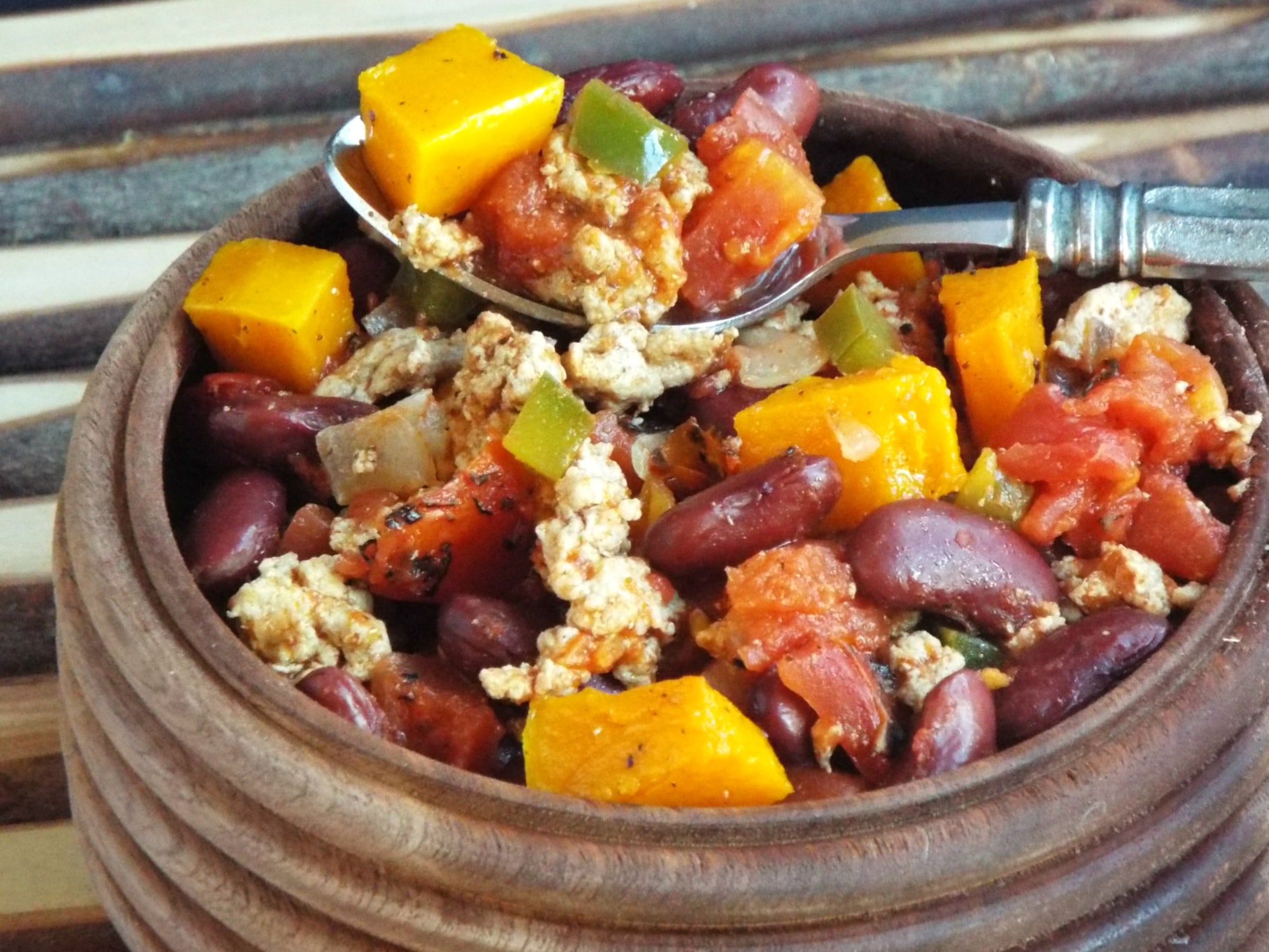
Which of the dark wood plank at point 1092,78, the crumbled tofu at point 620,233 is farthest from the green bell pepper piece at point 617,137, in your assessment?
the dark wood plank at point 1092,78

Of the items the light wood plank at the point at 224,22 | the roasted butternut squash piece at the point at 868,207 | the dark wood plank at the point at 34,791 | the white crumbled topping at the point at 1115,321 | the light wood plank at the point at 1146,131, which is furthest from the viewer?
the light wood plank at the point at 1146,131

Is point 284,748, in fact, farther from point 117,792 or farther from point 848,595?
point 848,595

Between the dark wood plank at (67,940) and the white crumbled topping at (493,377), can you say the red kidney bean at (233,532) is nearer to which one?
the white crumbled topping at (493,377)

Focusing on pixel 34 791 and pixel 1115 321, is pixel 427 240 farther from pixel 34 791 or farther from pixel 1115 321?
pixel 34 791

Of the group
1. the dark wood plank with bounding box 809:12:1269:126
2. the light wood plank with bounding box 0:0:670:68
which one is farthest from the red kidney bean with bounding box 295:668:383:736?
the dark wood plank with bounding box 809:12:1269:126

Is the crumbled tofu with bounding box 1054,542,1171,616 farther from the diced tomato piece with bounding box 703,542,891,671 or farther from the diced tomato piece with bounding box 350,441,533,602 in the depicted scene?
the diced tomato piece with bounding box 350,441,533,602

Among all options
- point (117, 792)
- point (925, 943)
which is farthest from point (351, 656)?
point (925, 943)
